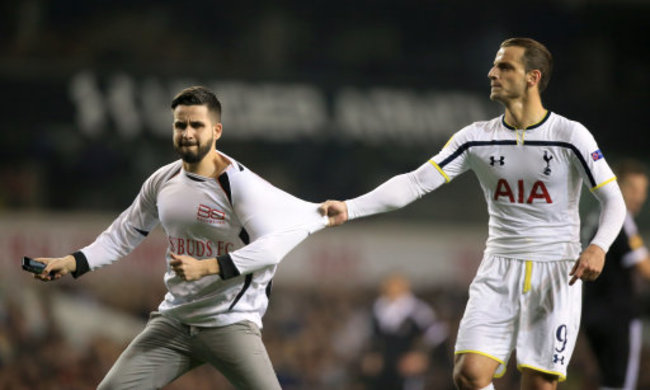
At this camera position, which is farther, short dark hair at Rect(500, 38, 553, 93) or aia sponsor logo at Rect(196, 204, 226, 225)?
short dark hair at Rect(500, 38, 553, 93)

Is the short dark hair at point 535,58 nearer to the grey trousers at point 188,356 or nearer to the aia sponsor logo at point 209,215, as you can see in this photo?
the aia sponsor logo at point 209,215

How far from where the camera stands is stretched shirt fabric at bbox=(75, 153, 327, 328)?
205 inches

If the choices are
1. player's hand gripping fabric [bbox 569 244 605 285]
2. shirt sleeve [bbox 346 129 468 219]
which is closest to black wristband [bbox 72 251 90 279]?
shirt sleeve [bbox 346 129 468 219]

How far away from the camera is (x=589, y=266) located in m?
5.14

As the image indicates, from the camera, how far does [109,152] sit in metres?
17.0

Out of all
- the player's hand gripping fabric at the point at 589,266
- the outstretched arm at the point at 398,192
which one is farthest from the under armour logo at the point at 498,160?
the player's hand gripping fabric at the point at 589,266

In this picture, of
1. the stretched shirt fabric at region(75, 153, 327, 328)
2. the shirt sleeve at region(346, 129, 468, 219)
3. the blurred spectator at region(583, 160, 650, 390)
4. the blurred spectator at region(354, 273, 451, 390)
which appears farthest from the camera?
the blurred spectator at region(354, 273, 451, 390)

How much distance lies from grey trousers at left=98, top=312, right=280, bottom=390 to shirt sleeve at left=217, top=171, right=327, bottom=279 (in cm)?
48

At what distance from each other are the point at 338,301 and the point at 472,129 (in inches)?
422

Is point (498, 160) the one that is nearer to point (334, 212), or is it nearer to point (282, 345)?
point (334, 212)

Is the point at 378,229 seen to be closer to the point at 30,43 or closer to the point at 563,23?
the point at 563,23

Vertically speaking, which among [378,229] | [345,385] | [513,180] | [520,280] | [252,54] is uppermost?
[252,54]

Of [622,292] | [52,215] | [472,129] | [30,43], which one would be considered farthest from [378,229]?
[472,129]

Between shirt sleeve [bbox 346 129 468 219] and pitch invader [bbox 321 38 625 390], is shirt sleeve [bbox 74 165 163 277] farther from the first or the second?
shirt sleeve [bbox 346 129 468 219]
